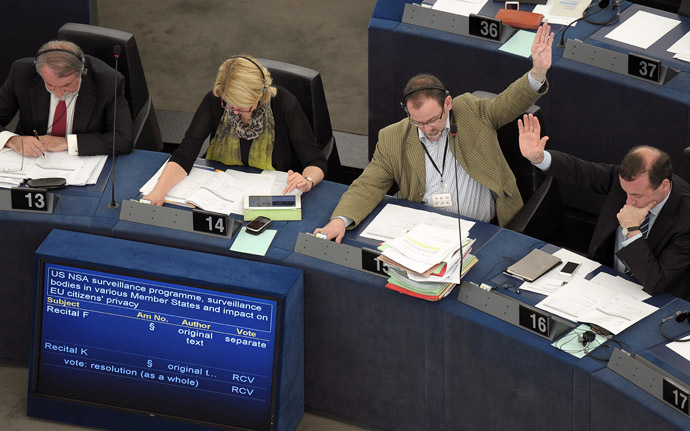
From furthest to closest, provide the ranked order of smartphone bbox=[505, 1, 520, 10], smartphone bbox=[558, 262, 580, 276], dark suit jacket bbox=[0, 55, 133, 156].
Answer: smartphone bbox=[505, 1, 520, 10] < dark suit jacket bbox=[0, 55, 133, 156] < smartphone bbox=[558, 262, 580, 276]

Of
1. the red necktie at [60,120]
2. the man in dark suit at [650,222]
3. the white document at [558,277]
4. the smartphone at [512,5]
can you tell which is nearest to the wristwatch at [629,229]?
the man in dark suit at [650,222]

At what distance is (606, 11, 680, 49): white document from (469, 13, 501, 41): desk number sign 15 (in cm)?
53

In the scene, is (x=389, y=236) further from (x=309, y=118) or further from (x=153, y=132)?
(x=153, y=132)

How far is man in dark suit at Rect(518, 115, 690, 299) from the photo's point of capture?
3.68 metres

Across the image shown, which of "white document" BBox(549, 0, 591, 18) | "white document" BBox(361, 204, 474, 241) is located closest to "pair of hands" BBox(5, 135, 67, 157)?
"white document" BBox(361, 204, 474, 241)

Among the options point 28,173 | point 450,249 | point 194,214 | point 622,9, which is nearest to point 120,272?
point 194,214

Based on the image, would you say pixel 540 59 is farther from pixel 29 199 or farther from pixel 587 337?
pixel 29 199

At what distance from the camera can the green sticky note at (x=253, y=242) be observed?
4051 millimetres

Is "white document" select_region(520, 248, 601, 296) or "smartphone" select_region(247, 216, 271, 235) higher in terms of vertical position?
"white document" select_region(520, 248, 601, 296)

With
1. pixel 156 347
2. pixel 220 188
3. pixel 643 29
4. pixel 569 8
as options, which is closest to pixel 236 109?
pixel 220 188

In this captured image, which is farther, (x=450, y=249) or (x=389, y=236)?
(x=389, y=236)

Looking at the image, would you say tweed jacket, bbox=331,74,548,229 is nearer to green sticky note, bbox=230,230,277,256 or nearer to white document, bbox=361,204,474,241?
white document, bbox=361,204,474,241

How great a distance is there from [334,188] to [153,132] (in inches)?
54.8

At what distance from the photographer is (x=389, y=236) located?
13.4 ft
